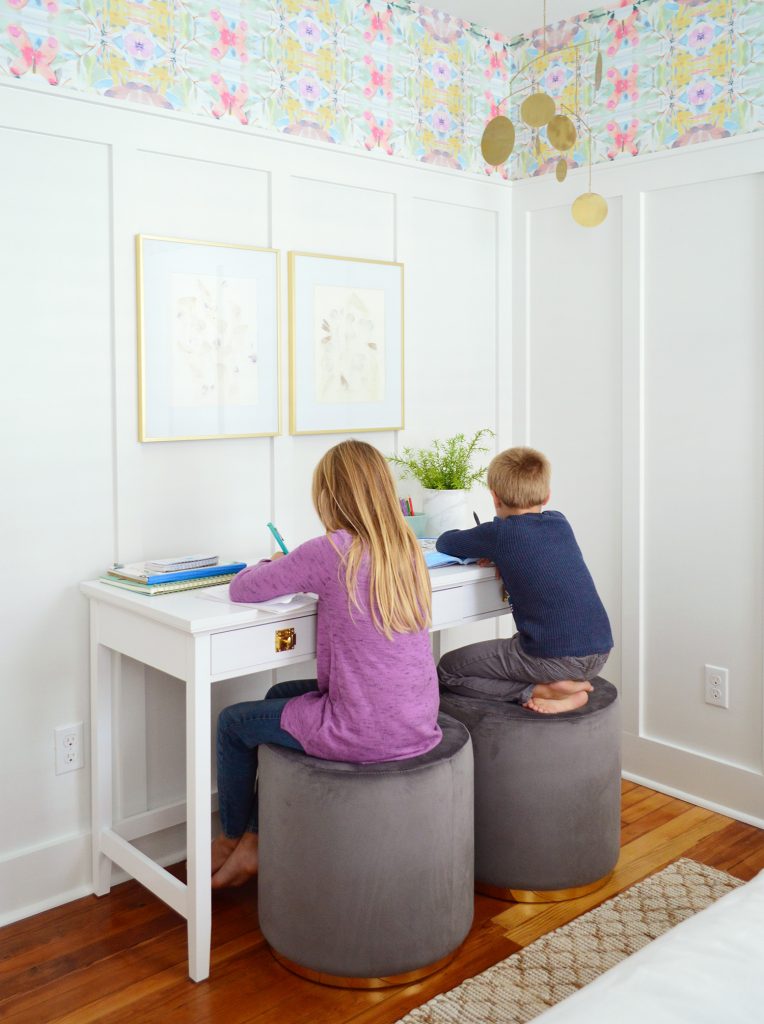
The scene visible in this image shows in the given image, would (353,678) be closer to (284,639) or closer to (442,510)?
(284,639)

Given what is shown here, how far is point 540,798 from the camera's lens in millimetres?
2438

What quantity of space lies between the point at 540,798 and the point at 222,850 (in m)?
0.82

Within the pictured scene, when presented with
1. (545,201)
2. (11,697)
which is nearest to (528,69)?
(545,201)

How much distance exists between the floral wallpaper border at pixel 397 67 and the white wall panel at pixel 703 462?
0.29 m

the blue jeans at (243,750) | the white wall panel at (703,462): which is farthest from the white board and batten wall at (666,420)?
the blue jeans at (243,750)

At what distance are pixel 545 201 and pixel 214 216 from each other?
129cm

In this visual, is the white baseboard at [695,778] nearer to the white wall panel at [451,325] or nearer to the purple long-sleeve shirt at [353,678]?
the white wall panel at [451,325]

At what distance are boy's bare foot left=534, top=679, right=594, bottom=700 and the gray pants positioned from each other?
1 cm

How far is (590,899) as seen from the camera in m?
2.49

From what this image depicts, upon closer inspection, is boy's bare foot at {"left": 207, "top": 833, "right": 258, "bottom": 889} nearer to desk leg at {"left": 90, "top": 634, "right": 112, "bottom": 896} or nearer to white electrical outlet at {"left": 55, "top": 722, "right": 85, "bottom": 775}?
desk leg at {"left": 90, "top": 634, "right": 112, "bottom": 896}

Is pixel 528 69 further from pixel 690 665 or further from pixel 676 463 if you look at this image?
pixel 690 665

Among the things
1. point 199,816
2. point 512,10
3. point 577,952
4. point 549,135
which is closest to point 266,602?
point 199,816

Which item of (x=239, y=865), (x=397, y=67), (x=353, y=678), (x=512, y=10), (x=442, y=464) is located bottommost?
(x=239, y=865)

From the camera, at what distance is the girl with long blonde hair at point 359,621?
2129 mm
